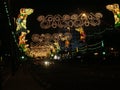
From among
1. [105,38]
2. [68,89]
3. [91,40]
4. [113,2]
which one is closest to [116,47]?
[105,38]

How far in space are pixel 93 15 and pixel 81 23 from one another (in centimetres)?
110

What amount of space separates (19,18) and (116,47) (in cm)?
5834

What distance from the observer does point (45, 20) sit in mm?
26844

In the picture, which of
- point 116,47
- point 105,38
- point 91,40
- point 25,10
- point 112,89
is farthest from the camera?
point 91,40

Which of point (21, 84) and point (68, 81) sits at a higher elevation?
point (21, 84)

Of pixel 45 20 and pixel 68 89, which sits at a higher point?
pixel 45 20

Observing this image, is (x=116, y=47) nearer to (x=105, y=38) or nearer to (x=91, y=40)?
(x=105, y=38)

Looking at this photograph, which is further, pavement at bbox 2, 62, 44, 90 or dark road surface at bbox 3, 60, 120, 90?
pavement at bbox 2, 62, 44, 90

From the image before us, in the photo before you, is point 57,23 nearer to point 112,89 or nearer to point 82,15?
point 82,15

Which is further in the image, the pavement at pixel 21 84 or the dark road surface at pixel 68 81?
the pavement at pixel 21 84

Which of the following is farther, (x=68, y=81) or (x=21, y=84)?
(x=68, y=81)

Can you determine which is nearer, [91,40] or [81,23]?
[81,23]

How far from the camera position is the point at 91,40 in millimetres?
128750

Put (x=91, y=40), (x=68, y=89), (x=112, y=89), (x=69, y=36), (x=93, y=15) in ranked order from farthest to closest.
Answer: (x=91, y=40), (x=69, y=36), (x=93, y=15), (x=68, y=89), (x=112, y=89)
